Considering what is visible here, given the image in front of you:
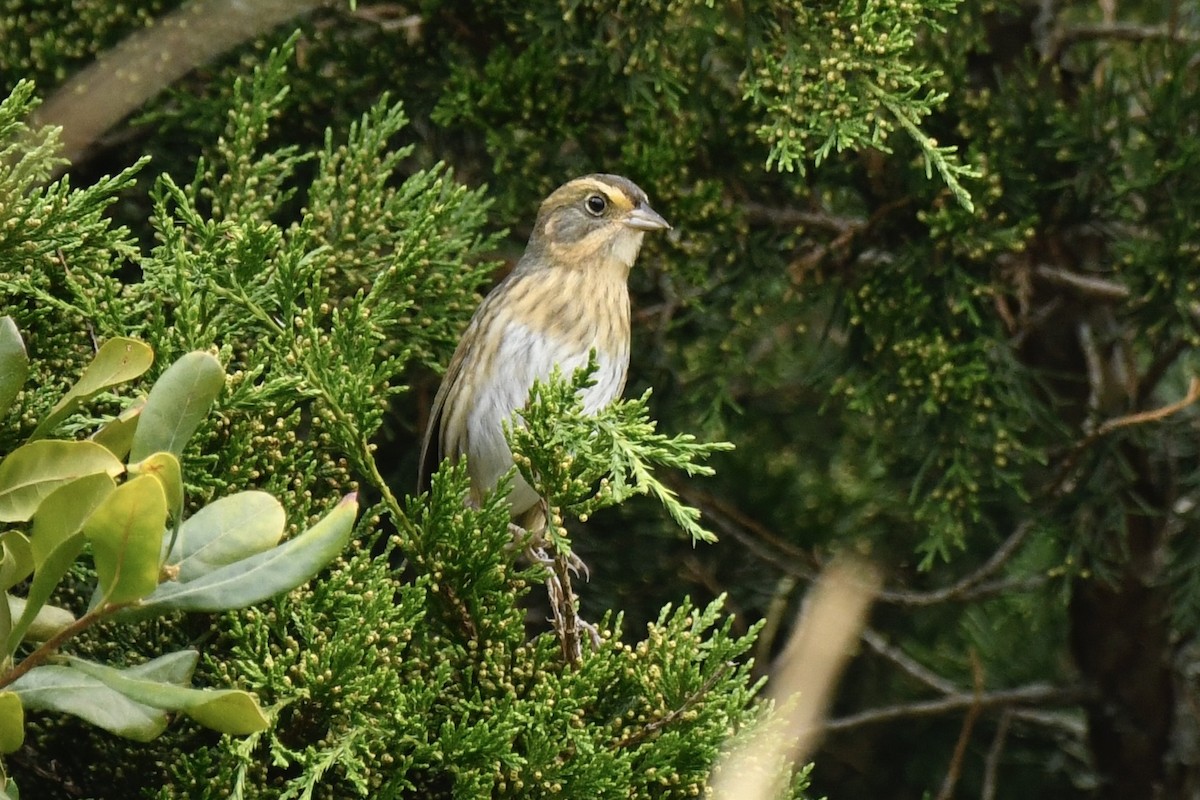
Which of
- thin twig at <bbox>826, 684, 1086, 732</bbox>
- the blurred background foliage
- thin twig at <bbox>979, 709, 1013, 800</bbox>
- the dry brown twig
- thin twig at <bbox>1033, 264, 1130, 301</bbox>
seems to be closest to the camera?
the dry brown twig

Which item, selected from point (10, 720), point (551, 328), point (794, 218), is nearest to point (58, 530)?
A: point (10, 720)

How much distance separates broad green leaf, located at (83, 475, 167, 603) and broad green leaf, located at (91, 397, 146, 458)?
342 millimetres

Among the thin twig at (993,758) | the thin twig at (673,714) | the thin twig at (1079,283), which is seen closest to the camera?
the thin twig at (673,714)

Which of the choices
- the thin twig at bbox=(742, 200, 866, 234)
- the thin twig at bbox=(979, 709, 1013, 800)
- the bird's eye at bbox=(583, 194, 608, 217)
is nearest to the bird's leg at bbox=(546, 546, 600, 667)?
the bird's eye at bbox=(583, 194, 608, 217)

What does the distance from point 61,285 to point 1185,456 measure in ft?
10.1

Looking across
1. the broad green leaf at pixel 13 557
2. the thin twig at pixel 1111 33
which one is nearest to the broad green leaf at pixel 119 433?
the broad green leaf at pixel 13 557

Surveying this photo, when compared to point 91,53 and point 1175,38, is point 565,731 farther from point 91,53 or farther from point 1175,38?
point 1175,38

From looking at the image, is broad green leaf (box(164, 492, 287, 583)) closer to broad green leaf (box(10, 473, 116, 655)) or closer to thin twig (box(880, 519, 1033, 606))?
broad green leaf (box(10, 473, 116, 655))

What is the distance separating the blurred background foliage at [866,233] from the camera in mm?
3836

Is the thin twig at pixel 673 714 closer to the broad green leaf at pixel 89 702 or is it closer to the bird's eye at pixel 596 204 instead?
the broad green leaf at pixel 89 702

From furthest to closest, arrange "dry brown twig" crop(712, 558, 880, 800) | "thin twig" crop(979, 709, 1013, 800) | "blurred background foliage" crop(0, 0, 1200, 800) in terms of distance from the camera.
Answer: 1. "thin twig" crop(979, 709, 1013, 800)
2. "blurred background foliage" crop(0, 0, 1200, 800)
3. "dry brown twig" crop(712, 558, 880, 800)

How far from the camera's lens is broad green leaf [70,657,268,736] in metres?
2.06

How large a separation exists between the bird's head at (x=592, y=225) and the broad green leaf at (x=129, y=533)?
7.08ft

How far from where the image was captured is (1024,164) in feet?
13.6
